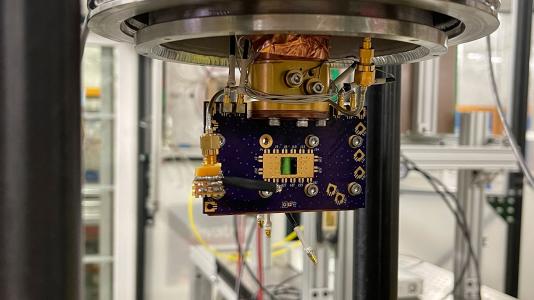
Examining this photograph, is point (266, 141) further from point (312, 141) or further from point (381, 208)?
point (381, 208)

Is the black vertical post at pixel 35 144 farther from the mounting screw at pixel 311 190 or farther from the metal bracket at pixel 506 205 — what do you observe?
the metal bracket at pixel 506 205

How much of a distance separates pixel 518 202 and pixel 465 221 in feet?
2.92

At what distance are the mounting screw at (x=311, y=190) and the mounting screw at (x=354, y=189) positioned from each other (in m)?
0.04

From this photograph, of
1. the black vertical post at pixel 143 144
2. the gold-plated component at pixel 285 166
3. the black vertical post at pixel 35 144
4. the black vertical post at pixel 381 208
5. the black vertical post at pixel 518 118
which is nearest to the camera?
the black vertical post at pixel 35 144

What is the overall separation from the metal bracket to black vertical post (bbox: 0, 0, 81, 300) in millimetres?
2282

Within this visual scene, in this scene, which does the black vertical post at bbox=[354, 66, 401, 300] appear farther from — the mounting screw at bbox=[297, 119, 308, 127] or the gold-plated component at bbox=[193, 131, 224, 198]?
the gold-plated component at bbox=[193, 131, 224, 198]

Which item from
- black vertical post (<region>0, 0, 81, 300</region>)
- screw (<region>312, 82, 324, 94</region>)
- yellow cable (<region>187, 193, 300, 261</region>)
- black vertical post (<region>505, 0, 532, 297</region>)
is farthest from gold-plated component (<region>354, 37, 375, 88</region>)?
black vertical post (<region>505, 0, 532, 297</region>)

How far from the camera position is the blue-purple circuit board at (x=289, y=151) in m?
0.59

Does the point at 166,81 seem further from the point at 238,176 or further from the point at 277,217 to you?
the point at 238,176

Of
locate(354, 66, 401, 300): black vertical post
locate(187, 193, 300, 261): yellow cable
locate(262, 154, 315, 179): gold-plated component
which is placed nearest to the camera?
locate(262, 154, 315, 179): gold-plated component

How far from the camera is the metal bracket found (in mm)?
2301

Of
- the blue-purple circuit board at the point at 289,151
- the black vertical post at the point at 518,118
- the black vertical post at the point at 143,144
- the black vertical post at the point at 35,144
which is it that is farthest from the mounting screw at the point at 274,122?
the black vertical post at the point at 143,144

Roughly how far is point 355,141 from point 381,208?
19 centimetres

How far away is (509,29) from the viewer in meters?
2.66
